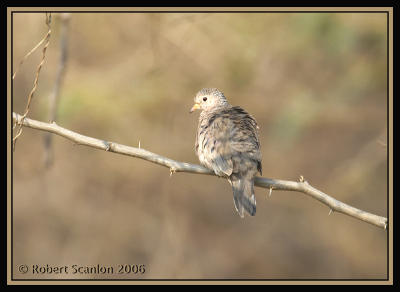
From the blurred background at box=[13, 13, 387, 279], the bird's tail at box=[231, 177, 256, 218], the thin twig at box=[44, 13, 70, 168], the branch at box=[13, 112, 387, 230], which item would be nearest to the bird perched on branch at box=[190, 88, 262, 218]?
the bird's tail at box=[231, 177, 256, 218]

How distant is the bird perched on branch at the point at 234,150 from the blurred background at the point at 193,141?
2.43 metres

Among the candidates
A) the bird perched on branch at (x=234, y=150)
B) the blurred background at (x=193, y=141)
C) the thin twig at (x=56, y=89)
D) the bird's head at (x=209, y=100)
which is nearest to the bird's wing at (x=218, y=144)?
the bird perched on branch at (x=234, y=150)

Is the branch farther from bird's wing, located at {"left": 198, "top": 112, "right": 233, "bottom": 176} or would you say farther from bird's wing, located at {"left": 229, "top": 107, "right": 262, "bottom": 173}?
bird's wing, located at {"left": 229, "top": 107, "right": 262, "bottom": 173}

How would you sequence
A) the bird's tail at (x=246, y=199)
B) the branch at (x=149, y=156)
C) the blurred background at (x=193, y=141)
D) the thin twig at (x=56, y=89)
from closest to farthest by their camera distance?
1. the branch at (x=149, y=156)
2. the bird's tail at (x=246, y=199)
3. the thin twig at (x=56, y=89)
4. the blurred background at (x=193, y=141)

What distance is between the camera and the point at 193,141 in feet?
29.2

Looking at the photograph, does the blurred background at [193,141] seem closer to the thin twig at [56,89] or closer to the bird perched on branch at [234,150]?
the thin twig at [56,89]

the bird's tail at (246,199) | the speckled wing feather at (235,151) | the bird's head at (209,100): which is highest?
the bird's head at (209,100)

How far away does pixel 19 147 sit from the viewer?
852 cm

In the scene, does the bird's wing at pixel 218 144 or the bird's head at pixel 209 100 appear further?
the bird's head at pixel 209 100

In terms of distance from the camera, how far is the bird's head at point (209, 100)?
20.5 ft

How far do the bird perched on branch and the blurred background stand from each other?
7.99 feet

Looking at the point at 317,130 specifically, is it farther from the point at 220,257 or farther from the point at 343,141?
the point at 220,257

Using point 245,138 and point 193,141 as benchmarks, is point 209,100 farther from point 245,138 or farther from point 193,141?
point 193,141

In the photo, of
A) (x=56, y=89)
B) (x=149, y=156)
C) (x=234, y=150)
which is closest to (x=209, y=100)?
(x=234, y=150)
